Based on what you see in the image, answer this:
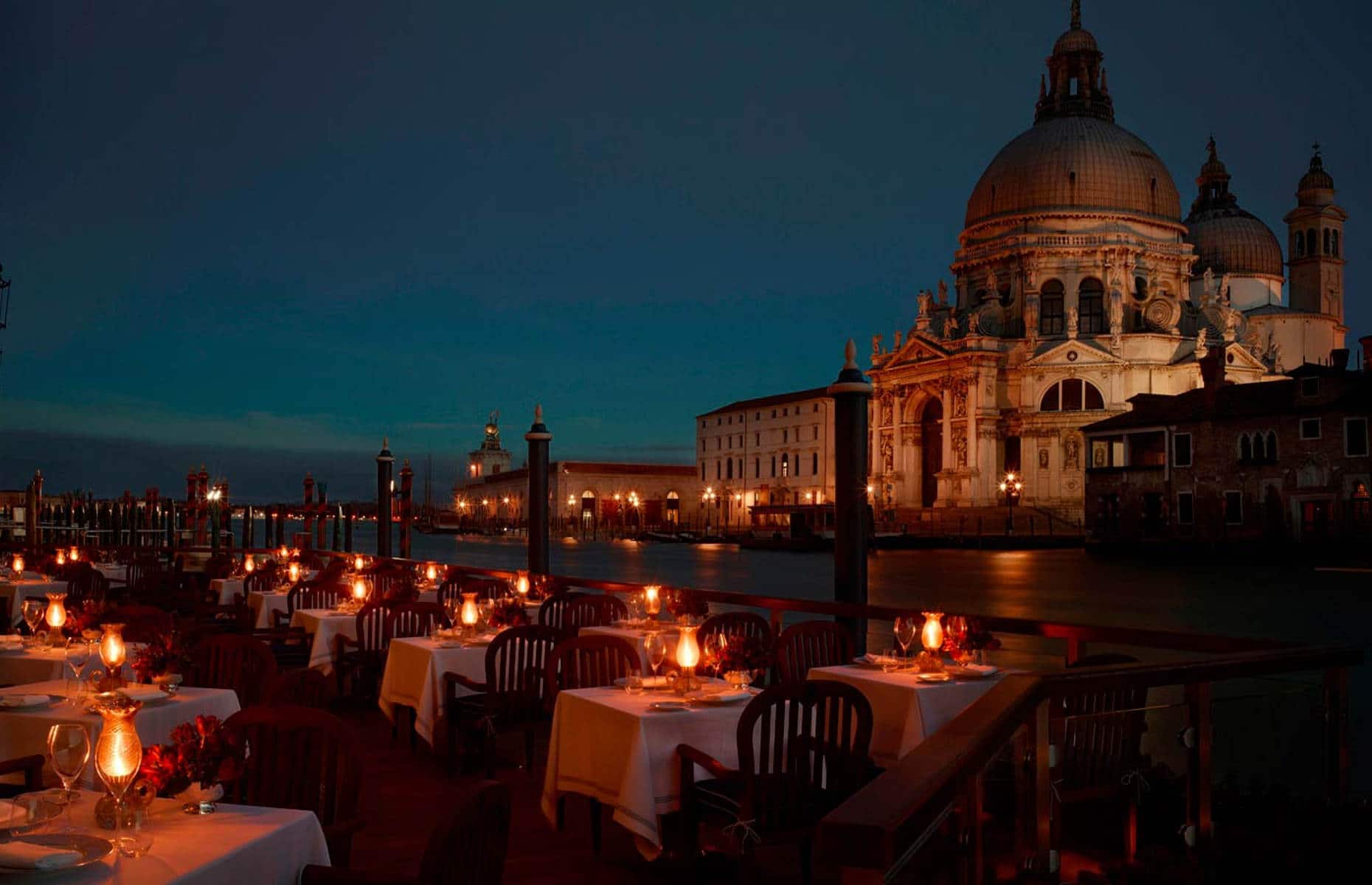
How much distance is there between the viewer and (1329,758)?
19.9ft

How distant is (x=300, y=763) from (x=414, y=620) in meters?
5.93

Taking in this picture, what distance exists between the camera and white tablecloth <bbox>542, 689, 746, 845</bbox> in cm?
611

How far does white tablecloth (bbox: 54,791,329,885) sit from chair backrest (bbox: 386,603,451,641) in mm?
6014

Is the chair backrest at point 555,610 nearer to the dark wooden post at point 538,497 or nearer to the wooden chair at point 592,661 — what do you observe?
the wooden chair at point 592,661

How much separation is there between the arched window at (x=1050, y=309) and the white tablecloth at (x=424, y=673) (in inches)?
3113

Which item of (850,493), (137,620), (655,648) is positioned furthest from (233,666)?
(850,493)

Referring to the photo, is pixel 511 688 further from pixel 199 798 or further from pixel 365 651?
pixel 199 798

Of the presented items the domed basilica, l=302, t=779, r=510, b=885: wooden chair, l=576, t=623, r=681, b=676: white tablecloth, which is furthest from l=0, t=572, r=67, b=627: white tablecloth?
the domed basilica

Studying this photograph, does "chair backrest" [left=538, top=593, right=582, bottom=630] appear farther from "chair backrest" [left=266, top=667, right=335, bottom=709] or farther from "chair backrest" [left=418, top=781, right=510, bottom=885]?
"chair backrest" [left=418, top=781, right=510, bottom=885]

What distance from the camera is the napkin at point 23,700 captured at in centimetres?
606

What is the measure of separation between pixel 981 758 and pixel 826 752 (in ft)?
8.30

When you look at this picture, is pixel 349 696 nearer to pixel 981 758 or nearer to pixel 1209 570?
pixel 981 758

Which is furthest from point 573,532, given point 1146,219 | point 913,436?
point 1146,219

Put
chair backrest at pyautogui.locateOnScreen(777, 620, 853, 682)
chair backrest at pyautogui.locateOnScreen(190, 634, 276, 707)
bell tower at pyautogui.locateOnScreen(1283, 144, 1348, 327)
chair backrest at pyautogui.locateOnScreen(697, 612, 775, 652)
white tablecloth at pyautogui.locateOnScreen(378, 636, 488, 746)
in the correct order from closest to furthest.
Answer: chair backrest at pyautogui.locateOnScreen(190, 634, 276, 707) < chair backrest at pyautogui.locateOnScreen(777, 620, 853, 682) < chair backrest at pyautogui.locateOnScreen(697, 612, 775, 652) < white tablecloth at pyautogui.locateOnScreen(378, 636, 488, 746) < bell tower at pyautogui.locateOnScreen(1283, 144, 1348, 327)
